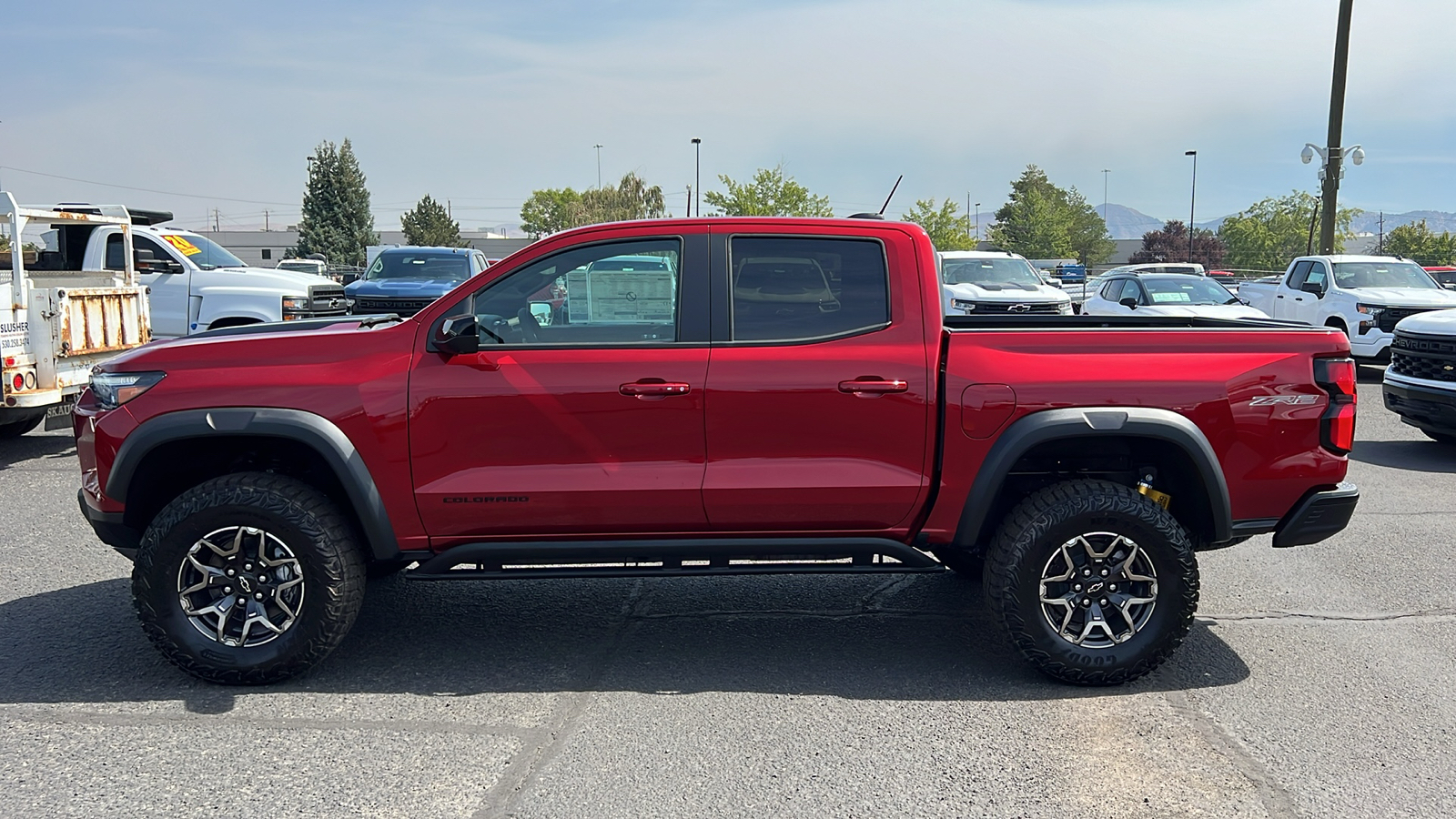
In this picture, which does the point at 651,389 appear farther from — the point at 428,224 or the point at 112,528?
the point at 428,224

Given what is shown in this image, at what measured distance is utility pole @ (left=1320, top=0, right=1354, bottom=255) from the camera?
2339 cm

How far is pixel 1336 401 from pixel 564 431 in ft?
10.3

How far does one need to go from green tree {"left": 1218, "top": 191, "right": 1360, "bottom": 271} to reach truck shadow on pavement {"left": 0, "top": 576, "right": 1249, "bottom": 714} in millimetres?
82943

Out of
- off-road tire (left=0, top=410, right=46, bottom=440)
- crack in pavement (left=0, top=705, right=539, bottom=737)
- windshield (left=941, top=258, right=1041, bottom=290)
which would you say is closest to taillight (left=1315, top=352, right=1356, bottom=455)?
crack in pavement (left=0, top=705, right=539, bottom=737)

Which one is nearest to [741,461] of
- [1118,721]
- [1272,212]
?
[1118,721]

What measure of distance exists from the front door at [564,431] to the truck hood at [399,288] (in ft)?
36.2

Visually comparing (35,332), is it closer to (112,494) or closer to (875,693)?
(112,494)

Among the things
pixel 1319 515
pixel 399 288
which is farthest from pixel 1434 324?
pixel 399 288

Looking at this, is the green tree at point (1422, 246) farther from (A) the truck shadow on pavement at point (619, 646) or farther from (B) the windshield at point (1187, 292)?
(A) the truck shadow on pavement at point (619, 646)

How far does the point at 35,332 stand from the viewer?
9.34 metres

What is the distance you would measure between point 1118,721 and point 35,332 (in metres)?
8.87

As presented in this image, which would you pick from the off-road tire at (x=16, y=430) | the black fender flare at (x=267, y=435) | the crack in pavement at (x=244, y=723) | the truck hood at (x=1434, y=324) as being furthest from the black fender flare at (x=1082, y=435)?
the off-road tire at (x=16, y=430)

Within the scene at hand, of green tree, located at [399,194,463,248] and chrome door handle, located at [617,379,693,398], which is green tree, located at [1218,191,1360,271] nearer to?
green tree, located at [399,194,463,248]

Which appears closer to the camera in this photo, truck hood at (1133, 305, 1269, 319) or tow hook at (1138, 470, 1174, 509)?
Result: tow hook at (1138, 470, 1174, 509)
